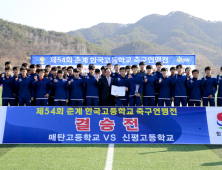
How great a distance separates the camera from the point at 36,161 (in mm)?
4148

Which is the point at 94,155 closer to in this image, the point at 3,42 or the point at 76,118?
the point at 76,118

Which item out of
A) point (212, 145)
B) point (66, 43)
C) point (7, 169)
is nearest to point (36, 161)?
point (7, 169)

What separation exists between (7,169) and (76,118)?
190cm

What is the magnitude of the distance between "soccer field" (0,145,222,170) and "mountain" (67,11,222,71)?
71.2 m

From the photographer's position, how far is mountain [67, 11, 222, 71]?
270 ft

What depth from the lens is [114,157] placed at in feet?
14.1

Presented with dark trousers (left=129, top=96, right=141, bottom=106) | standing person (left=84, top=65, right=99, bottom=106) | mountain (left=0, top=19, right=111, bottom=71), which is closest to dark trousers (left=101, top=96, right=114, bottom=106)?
standing person (left=84, top=65, right=99, bottom=106)

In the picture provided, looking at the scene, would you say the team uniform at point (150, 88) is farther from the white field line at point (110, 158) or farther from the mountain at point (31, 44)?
the mountain at point (31, 44)

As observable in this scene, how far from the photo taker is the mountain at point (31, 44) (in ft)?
182

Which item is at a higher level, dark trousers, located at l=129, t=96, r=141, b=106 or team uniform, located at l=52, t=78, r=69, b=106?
team uniform, located at l=52, t=78, r=69, b=106

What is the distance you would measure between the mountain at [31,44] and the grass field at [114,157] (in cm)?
4953

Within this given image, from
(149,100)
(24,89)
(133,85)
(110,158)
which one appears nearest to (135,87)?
(133,85)

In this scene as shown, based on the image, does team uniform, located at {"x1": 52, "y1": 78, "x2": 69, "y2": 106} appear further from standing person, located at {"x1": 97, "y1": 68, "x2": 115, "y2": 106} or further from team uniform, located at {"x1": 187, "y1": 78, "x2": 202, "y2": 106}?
team uniform, located at {"x1": 187, "y1": 78, "x2": 202, "y2": 106}

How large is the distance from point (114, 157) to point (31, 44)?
63882 millimetres
